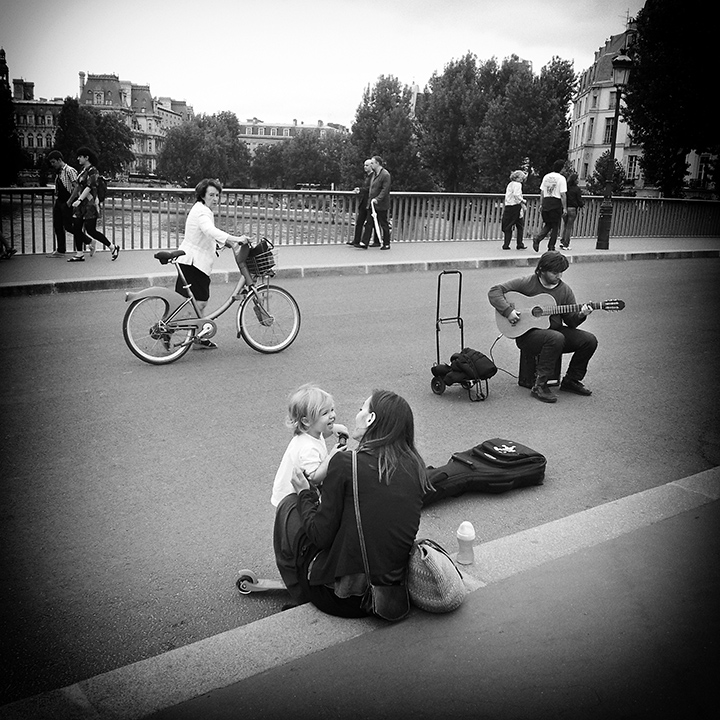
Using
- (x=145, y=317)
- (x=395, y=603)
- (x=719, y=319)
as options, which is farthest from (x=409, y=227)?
(x=395, y=603)

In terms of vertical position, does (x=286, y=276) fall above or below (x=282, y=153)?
below

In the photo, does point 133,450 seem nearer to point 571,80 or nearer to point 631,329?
point 631,329

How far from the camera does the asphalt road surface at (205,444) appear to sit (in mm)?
3463

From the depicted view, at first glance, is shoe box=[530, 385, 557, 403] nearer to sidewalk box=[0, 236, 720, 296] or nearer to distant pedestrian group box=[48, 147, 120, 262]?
sidewalk box=[0, 236, 720, 296]

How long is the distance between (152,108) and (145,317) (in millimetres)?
163259

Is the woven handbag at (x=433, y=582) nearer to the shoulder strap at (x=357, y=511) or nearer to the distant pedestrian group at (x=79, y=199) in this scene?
the shoulder strap at (x=357, y=511)

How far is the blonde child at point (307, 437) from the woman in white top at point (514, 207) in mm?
14229

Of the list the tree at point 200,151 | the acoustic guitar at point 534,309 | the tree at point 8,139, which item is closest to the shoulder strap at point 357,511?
the tree at point 8,139

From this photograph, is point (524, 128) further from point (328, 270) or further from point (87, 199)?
point (87, 199)

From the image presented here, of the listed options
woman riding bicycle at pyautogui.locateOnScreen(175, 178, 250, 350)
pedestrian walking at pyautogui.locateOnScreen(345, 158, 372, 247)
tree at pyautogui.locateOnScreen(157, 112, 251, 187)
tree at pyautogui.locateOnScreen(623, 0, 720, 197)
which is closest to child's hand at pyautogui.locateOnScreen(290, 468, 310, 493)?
woman riding bicycle at pyautogui.locateOnScreen(175, 178, 250, 350)

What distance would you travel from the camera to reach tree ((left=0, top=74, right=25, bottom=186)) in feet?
12.4

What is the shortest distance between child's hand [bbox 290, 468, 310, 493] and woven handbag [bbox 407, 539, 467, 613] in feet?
2.03

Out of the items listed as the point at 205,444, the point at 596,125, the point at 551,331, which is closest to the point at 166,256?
the point at 205,444

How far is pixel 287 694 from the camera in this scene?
276 centimetres
